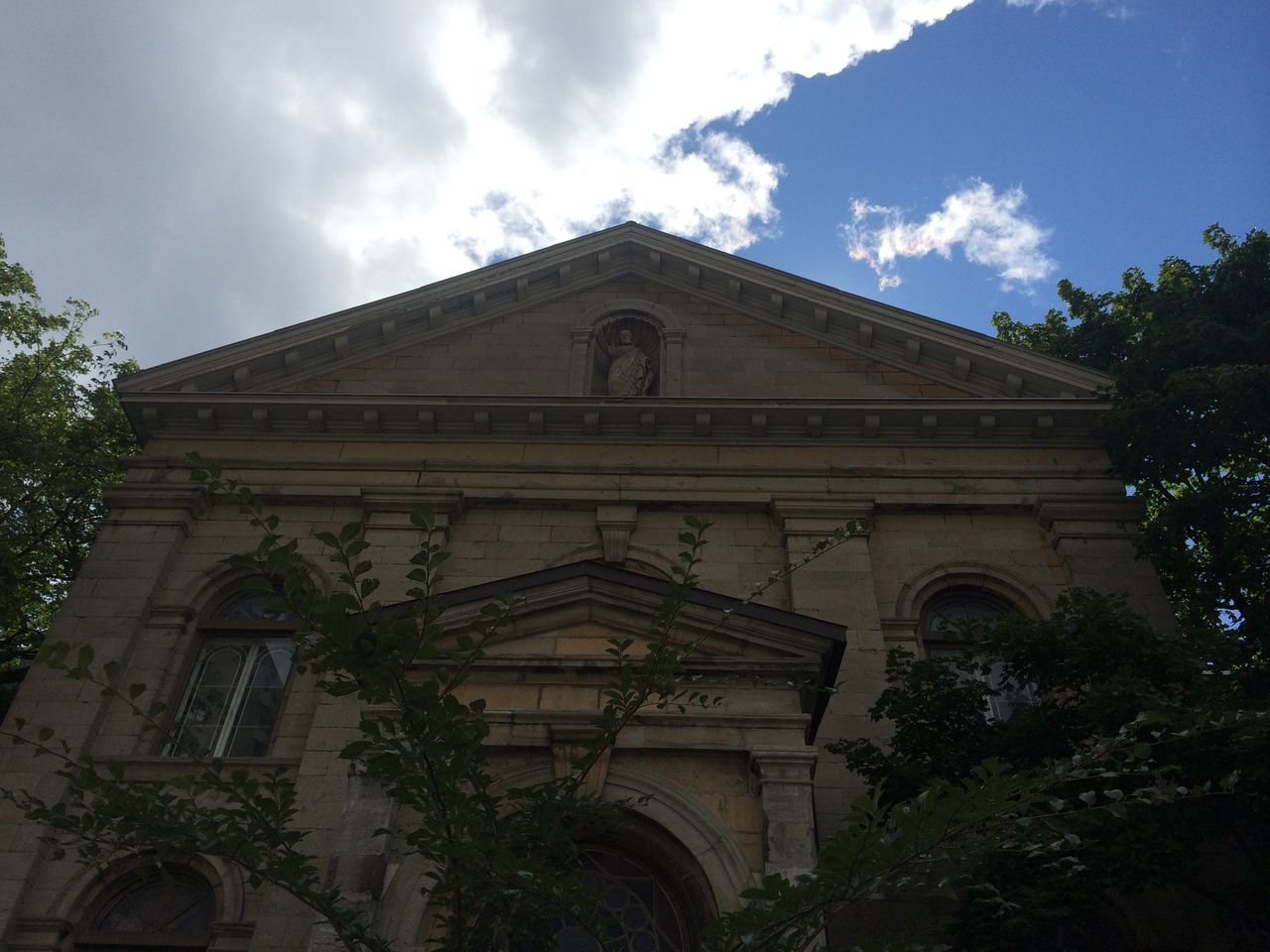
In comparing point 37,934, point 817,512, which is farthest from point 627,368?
point 37,934

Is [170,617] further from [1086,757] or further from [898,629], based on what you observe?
[1086,757]

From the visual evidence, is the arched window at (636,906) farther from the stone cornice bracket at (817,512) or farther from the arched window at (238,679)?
the stone cornice bracket at (817,512)

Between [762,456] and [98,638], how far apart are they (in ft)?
30.6

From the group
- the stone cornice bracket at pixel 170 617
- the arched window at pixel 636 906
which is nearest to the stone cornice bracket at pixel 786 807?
the arched window at pixel 636 906

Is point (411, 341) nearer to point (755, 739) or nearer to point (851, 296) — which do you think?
point (851, 296)

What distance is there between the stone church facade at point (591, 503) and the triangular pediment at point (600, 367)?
0.05 metres

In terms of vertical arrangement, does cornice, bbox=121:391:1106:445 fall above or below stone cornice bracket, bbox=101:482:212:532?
above

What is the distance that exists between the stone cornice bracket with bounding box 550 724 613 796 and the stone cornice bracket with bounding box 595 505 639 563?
18.4 feet

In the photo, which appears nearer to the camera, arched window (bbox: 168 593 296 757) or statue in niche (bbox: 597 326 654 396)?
arched window (bbox: 168 593 296 757)

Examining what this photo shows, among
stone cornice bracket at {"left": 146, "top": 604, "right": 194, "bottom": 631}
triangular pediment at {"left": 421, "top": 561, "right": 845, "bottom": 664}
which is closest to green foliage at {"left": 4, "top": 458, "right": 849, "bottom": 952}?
triangular pediment at {"left": 421, "top": 561, "right": 845, "bottom": 664}

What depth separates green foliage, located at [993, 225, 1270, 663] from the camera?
42.7 feet

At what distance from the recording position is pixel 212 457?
1602cm

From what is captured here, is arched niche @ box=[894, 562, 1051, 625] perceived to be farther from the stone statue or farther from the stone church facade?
the stone statue

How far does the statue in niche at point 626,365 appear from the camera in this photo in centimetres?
1702
